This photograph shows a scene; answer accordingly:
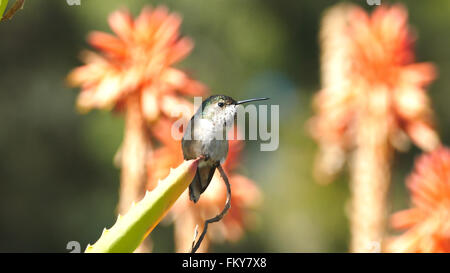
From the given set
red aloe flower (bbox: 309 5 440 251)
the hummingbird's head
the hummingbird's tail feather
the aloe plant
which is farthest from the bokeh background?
the aloe plant

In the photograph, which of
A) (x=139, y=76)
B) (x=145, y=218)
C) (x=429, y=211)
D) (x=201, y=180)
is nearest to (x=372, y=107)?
(x=429, y=211)

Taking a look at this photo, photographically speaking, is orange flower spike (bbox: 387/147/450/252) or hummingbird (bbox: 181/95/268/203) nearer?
hummingbird (bbox: 181/95/268/203)

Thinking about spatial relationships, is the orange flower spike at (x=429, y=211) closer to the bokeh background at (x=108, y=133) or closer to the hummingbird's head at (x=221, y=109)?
the hummingbird's head at (x=221, y=109)

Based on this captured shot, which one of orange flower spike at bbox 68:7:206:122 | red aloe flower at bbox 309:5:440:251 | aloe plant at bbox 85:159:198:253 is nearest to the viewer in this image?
aloe plant at bbox 85:159:198:253

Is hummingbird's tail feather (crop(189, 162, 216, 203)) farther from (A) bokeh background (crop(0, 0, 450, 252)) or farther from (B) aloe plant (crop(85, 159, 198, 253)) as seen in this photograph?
(A) bokeh background (crop(0, 0, 450, 252))

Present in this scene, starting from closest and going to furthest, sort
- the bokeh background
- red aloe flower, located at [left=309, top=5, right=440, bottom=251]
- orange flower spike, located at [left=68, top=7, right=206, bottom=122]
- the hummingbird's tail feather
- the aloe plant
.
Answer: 1. the aloe plant
2. the hummingbird's tail feather
3. orange flower spike, located at [left=68, top=7, right=206, bottom=122]
4. red aloe flower, located at [left=309, top=5, right=440, bottom=251]
5. the bokeh background
